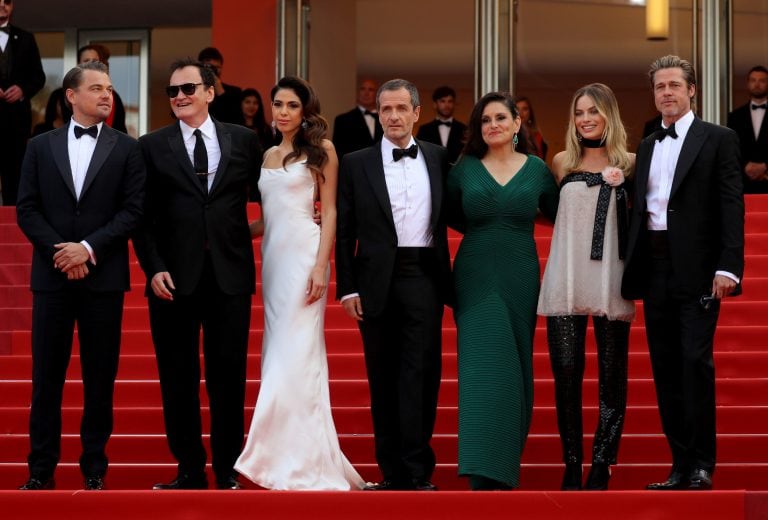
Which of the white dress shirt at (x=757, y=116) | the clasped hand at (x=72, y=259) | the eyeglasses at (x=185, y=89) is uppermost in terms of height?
the white dress shirt at (x=757, y=116)

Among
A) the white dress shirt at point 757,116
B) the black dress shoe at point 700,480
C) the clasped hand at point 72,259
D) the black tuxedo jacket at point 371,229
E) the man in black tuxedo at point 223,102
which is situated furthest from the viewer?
the man in black tuxedo at point 223,102

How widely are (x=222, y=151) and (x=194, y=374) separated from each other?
0.97 m

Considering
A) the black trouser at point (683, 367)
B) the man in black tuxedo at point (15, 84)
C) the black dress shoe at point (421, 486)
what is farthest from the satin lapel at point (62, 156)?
the man in black tuxedo at point (15, 84)

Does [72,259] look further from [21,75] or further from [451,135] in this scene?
[451,135]

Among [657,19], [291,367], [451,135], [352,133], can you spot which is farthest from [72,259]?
[657,19]

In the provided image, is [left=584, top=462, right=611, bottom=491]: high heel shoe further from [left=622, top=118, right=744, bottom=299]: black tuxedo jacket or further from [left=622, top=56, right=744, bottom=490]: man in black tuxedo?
[left=622, top=118, right=744, bottom=299]: black tuxedo jacket

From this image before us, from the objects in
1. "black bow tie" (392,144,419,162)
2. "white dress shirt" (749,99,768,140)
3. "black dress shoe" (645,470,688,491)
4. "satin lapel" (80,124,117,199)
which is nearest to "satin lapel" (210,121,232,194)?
"satin lapel" (80,124,117,199)

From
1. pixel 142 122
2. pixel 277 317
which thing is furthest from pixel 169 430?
pixel 142 122

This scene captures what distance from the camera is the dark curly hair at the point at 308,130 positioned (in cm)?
632

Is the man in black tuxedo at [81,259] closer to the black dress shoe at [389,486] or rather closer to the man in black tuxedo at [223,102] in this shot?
the black dress shoe at [389,486]

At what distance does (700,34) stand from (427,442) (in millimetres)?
8637

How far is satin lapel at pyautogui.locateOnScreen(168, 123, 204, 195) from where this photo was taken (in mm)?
6277

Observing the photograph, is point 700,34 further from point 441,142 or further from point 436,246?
point 436,246

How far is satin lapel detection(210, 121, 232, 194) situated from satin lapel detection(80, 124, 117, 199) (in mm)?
455
